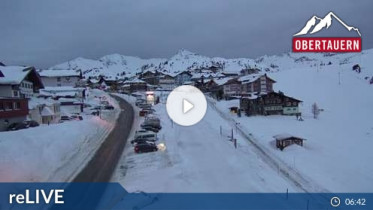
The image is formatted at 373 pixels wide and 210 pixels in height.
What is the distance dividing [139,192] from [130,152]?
35.6 ft

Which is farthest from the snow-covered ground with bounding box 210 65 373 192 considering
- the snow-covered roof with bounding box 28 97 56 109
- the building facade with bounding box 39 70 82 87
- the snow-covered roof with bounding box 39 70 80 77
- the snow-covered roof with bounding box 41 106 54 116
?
the snow-covered roof with bounding box 39 70 80 77

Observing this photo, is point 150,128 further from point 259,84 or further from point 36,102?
point 259,84

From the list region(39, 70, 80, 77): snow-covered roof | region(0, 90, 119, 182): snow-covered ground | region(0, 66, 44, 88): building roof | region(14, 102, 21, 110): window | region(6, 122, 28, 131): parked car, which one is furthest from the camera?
region(39, 70, 80, 77): snow-covered roof

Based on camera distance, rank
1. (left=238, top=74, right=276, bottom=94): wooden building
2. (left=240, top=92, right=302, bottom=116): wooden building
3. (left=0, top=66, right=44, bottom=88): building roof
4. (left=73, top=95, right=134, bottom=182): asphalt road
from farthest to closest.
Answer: (left=238, top=74, right=276, bottom=94): wooden building < (left=240, top=92, right=302, bottom=116): wooden building < (left=0, top=66, right=44, bottom=88): building roof < (left=73, top=95, right=134, bottom=182): asphalt road

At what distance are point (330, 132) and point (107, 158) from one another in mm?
37988

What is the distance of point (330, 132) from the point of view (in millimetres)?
55375

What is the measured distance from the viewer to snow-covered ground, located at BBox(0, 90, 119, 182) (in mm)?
24750

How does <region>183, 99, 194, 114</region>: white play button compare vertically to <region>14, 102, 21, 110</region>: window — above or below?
below

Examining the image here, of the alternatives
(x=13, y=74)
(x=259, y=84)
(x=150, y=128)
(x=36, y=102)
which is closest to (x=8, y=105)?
(x=13, y=74)

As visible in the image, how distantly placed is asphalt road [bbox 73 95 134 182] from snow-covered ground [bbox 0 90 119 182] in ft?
2.10

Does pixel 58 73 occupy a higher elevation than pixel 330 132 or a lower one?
higher

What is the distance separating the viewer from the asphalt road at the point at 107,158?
25156mm

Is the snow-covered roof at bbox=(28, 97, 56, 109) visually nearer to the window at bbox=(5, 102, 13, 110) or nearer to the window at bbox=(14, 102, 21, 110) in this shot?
the window at bbox=(14, 102, 21, 110)

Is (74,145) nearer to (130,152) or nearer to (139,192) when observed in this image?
(130,152)
